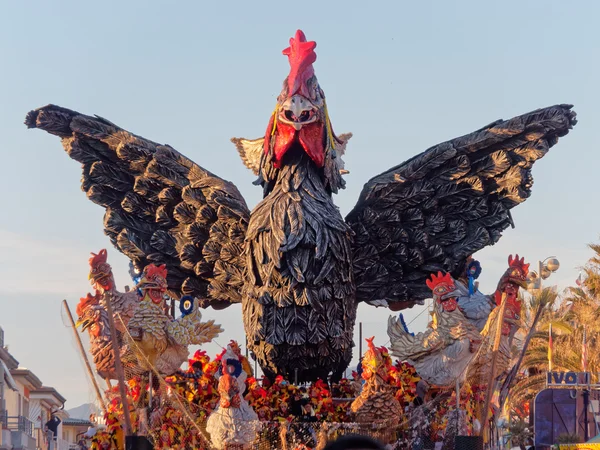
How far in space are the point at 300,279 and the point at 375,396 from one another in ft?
6.43

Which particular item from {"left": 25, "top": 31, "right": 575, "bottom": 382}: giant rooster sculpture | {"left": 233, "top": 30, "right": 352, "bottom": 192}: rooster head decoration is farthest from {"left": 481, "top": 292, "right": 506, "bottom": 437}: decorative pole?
{"left": 233, "top": 30, "right": 352, "bottom": 192}: rooster head decoration

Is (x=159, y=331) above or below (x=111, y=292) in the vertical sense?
below

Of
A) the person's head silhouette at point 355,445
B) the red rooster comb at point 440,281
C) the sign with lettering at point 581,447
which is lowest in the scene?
the sign with lettering at point 581,447

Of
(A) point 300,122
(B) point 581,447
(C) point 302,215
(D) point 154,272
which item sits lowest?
(B) point 581,447

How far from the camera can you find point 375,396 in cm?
1606

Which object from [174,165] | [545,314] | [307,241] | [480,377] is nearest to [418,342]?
[480,377]

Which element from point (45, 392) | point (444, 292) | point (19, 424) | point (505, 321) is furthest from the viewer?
point (45, 392)

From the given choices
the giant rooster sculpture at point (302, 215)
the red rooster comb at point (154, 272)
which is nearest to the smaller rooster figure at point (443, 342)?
the giant rooster sculpture at point (302, 215)

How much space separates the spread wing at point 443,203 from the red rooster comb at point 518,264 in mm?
1455

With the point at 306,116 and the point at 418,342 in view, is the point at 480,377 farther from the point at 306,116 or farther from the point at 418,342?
the point at 306,116

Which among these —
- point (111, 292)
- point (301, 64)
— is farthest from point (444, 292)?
point (111, 292)

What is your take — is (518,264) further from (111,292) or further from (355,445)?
(355,445)

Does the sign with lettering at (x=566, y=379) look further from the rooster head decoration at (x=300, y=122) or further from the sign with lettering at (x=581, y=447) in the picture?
the rooster head decoration at (x=300, y=122)

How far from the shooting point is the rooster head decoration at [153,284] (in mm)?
17297
